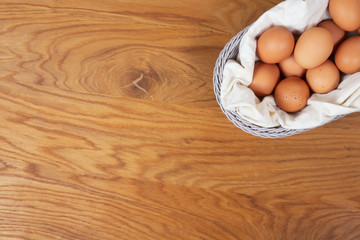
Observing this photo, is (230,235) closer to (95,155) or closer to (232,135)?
(232,135)

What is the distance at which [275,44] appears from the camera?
0.50 metres

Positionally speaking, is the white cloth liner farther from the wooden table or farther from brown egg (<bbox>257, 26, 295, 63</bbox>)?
the wooden table

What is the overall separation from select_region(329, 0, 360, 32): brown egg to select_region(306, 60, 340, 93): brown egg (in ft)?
0.22

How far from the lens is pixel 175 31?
2.25 feet

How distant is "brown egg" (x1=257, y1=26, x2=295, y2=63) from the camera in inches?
19.6

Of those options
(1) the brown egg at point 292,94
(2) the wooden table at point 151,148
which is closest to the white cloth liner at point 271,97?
(1) the brown egg at point 292,94

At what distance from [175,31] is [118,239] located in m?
0.47

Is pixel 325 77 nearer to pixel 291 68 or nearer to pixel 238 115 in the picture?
pixel 291 68

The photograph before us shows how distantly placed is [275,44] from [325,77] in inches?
4.1

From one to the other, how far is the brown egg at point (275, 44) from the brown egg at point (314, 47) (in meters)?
0.02

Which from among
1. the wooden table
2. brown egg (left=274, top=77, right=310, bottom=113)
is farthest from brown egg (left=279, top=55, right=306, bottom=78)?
the wooden table

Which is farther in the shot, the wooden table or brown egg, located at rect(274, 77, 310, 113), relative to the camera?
the wooden table

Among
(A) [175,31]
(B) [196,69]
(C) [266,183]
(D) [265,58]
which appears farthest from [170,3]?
(C) [266,183]

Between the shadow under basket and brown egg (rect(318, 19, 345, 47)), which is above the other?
brown egg (rect(318, 19, 345, 47))
